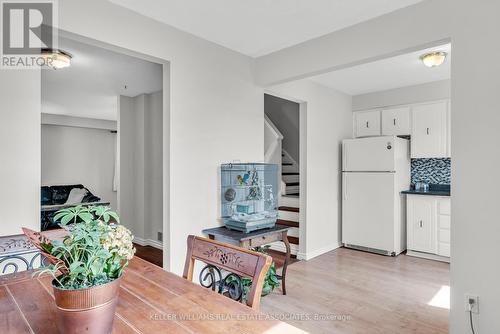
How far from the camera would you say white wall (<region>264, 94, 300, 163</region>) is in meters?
5.70

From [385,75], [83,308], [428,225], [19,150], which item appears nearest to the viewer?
[83,308]

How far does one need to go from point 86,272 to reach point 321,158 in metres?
3.93

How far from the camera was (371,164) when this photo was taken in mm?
4445

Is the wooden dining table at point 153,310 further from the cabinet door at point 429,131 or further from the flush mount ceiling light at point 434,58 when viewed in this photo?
the cabinet door at point 429,131

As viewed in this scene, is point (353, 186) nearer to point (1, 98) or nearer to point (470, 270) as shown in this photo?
point (470, 270)

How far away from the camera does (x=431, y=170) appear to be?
459cm

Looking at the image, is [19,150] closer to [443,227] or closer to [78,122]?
[443,227]

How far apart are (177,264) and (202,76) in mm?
1764

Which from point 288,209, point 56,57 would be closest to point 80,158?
A: point 56,57

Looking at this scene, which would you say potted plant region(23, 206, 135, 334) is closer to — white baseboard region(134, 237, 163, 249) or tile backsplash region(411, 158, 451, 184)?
white baseboard region(134, 237, 163, 249)

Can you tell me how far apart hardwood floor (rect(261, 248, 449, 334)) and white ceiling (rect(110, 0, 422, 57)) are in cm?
251

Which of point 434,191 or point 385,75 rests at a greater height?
point 385,75

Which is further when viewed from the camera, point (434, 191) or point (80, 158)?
point (80, 158)

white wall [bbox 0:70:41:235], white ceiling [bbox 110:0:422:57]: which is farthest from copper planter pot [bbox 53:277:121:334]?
white ceiling [bbox 110:0:422:57]
